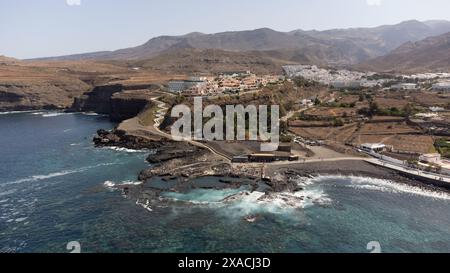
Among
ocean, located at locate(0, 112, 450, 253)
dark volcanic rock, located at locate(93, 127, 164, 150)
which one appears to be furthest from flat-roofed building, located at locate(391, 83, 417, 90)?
dark volcanic rock, located at locate(93, 127, 164, 150)

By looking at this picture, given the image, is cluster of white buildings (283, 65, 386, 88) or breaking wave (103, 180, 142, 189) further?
cluster of white buildings (283, 65, 386, 88)

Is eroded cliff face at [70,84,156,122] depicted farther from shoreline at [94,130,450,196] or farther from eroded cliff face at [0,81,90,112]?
shoreline at [94,130,450,196]

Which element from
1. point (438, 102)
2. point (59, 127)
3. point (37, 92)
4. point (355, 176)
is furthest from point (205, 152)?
point (37, 92)

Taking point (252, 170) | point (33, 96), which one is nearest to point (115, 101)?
point (33, 96)

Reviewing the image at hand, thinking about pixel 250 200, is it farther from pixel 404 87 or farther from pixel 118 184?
pixel 404 87

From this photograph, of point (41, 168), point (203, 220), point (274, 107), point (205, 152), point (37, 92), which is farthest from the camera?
point (37, 92)
